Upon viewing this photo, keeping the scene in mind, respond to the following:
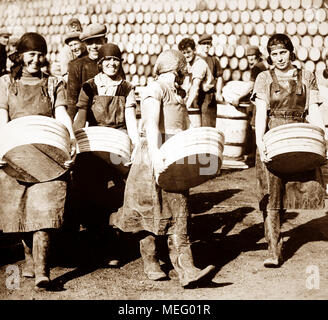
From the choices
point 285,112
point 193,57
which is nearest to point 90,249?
point 285,112

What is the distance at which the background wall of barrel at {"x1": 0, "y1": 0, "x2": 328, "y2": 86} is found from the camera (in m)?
12.5

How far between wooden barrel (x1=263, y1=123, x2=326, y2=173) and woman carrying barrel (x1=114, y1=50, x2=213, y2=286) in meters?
0.72

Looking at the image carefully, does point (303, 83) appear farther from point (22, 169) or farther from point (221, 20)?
point (221, 20)

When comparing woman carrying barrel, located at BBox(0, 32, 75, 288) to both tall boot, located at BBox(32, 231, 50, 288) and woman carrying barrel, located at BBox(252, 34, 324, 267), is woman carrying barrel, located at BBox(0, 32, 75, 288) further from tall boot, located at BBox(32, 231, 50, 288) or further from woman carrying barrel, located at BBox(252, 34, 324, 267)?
woman carrying barrel, located at BBox(252, 34, 324, 267)

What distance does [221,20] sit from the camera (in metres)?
14.0

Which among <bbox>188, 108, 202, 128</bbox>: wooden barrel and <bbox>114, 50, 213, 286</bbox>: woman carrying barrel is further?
<bbox>188, 108, 202, 128</bbox>: wooden barrel

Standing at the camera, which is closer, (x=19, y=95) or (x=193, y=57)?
(x=19, y=95)

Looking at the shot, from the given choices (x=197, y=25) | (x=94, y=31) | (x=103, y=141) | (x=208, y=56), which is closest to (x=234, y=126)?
(x=208, y=56)

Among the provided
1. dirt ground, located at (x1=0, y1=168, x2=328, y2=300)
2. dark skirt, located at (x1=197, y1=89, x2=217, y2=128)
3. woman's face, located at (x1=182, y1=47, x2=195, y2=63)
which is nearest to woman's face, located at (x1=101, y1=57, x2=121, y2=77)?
dirt ground, located at (x1=0, y1=168, x2=328, y2=300)

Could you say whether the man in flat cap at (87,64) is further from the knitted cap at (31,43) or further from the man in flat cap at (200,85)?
Result: the knitted cap at (31,43)

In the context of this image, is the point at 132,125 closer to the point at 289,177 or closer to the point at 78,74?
the point at 289,177

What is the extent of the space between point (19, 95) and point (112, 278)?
1.68 meters

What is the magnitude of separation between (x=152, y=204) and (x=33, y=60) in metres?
1.48

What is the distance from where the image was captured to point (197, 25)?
1448 cm
